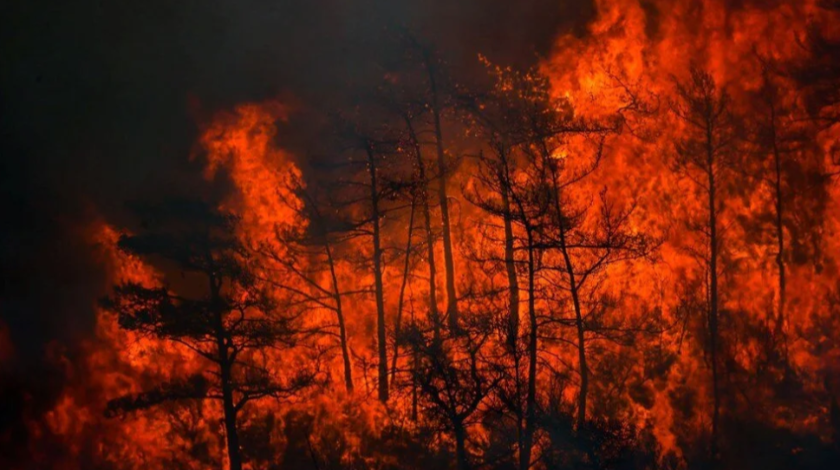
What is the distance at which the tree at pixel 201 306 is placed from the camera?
15.0 m

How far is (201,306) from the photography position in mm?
15469

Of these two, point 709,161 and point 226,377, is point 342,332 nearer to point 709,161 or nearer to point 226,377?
point 226,377

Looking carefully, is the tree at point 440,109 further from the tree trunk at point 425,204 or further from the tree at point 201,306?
the tree at point 201,306

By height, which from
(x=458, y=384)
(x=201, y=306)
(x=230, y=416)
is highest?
(x=201, y=306)

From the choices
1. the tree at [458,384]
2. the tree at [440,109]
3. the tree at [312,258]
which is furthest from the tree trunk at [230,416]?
the tree at [440,109]

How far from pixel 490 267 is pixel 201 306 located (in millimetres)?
6989

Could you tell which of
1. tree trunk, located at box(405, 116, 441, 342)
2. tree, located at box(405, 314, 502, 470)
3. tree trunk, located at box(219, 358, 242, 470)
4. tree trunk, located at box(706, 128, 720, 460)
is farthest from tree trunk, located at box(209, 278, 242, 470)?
tree trunk, located at box(706, 128, 720, 460)

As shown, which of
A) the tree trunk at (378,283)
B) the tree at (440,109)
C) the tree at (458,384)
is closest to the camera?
the tree at (458,384)

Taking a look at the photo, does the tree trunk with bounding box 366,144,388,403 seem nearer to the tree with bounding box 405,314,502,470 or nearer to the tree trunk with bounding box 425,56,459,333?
the tree trunk with bounding box 425,56,459,333

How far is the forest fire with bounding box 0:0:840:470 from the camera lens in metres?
15.7

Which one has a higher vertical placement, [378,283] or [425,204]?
[425,204]

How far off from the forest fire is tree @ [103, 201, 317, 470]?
0.21 ft

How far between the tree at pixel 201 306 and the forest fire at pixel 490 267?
0.21 ft

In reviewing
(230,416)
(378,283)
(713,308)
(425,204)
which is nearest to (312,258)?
(378,283)
